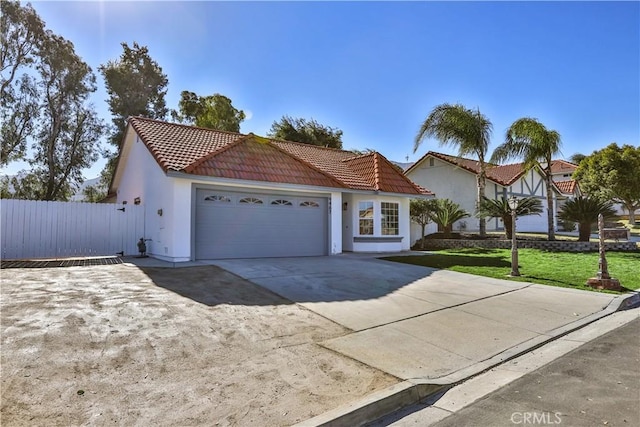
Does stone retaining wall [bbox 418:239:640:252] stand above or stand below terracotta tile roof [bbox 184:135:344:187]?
below

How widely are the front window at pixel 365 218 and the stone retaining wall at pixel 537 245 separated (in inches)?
151

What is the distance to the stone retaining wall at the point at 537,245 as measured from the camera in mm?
15531

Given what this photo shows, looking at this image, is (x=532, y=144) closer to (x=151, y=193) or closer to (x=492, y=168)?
(x=492, y=168)

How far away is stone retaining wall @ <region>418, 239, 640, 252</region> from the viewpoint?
15531 mm

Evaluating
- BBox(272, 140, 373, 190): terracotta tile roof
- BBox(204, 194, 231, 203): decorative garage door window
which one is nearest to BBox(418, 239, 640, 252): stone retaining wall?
BBox(272, 140, 373, 190): terracotta tile roof

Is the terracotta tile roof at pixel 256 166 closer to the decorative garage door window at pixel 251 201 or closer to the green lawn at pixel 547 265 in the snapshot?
the decorative garage door window at pixel 251 201

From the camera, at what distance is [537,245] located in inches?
665

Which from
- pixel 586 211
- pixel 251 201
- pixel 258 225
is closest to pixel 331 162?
pixel 251 201

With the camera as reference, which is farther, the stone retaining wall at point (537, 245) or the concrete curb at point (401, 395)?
the stone retaining wall at point (537, 245)

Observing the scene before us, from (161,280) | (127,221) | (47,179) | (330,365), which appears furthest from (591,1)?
(47,179)

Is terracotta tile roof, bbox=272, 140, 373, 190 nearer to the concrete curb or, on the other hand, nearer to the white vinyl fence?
the white vinyl fence

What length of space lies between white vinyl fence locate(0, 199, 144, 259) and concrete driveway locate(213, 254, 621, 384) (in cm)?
527

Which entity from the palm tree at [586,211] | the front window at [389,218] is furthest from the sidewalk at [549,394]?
the palm tree at [586,211]

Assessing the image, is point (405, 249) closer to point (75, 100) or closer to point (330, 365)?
point (330, 365)
